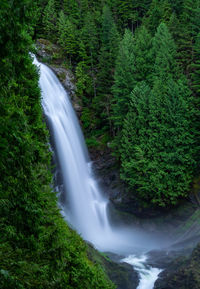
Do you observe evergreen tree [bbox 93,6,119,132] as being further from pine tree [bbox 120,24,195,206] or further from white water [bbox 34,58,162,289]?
pine tree [bbox 120,24,195,206]

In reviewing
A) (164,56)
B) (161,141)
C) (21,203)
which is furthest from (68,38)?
(21,203)

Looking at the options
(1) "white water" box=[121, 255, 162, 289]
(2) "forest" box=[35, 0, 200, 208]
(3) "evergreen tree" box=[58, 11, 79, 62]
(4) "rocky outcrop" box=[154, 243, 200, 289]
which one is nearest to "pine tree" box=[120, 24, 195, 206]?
(2) "forest" box=[35, 0, 200, 208]

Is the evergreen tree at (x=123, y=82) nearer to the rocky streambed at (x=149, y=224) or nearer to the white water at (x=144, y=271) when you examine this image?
the rocky streambed at (x=149, y=224)

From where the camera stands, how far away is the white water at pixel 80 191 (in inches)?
777

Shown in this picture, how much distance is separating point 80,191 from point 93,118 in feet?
26.8

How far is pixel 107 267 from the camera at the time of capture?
40.9ft

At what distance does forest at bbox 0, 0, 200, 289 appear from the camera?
13.7 ft

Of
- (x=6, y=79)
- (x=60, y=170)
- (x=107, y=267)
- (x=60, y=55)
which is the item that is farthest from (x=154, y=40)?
(x=6, y=79)

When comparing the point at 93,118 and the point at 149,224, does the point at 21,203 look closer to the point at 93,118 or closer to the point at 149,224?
the point at 149,224

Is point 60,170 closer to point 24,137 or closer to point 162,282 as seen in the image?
point 162,282

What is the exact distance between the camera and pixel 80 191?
70.7 ft

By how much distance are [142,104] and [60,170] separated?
28.4 ft

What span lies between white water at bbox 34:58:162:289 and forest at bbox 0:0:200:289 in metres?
2.44

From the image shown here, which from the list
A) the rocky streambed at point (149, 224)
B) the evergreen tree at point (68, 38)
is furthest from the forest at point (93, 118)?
the rocky streambed at point (149, 224)
